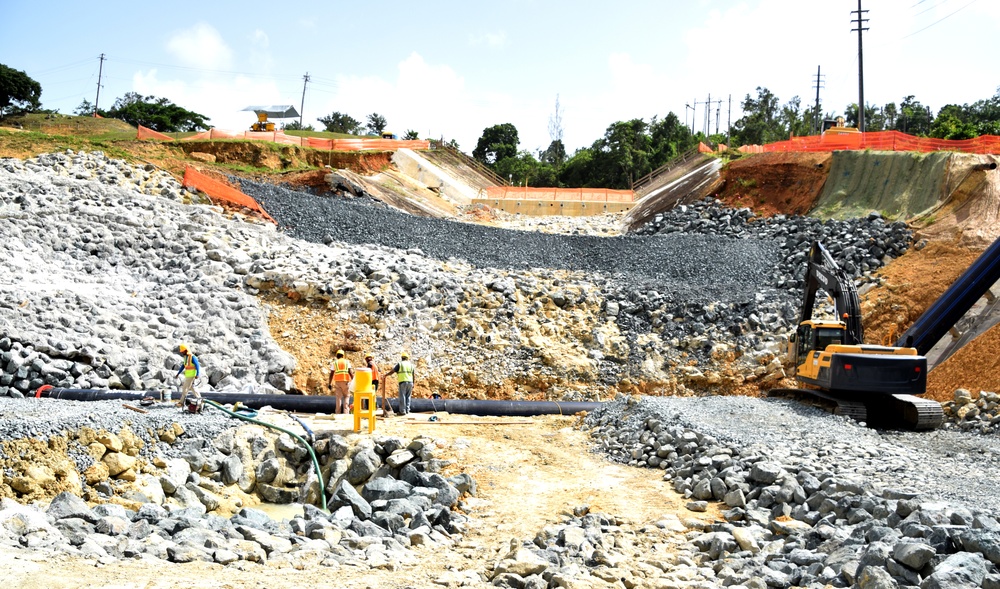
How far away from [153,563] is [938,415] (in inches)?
459

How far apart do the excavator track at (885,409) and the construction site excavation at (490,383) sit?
0.15 feet

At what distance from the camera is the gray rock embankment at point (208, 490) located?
6887mm

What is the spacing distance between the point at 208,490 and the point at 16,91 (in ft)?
146

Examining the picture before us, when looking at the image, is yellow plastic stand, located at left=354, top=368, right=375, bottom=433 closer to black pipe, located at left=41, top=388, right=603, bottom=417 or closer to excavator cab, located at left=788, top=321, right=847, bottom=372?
black pipe, located at left=41, top=388, right=603, bottom=417

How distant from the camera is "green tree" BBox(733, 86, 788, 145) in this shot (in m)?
53.0

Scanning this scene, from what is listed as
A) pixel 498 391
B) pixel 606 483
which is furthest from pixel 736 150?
pixel 606 483

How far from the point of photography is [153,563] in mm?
6289

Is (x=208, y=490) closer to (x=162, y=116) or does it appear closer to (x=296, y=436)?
(x=296, y=436)

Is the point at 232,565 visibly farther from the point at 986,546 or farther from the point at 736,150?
the point at 736,150

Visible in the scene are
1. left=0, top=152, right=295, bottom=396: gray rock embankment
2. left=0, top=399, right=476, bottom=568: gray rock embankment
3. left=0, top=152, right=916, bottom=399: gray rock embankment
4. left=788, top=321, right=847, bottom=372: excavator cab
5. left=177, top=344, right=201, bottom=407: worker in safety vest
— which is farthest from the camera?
left=0, top=152, right=916, bottom=399: gray rock embankment

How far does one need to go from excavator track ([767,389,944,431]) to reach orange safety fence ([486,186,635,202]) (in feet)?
68.6

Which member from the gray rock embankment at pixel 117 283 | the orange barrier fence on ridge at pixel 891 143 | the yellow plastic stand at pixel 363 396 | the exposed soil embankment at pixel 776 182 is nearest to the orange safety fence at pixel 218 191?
Answer: the gray rock embankment at pixel 117 283

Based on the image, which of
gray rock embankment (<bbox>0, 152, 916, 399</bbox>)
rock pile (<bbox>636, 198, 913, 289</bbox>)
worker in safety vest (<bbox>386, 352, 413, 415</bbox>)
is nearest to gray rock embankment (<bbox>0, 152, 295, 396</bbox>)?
gray rock embankment (<bbox>0, 152, 916, 399</bbox>)

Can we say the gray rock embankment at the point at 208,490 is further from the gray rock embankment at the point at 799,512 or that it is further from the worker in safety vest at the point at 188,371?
the gray rock embankment at the point at 799,512
